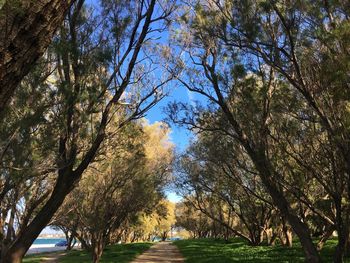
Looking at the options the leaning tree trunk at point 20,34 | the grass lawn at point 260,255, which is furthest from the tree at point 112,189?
the leaning tree trunk at point 20,34

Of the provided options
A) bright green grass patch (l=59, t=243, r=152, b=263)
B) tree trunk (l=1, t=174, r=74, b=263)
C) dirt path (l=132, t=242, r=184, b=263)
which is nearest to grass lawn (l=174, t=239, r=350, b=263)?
dirt path (l=132, t=242, r=184, b=263)

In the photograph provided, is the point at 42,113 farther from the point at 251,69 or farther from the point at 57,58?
the point at 251,69

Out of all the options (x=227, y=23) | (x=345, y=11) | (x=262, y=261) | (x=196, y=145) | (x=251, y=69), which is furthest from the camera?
(x=196, y=145)

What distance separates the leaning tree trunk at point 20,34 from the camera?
323 cm

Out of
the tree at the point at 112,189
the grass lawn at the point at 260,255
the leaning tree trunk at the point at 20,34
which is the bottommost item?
the grass lawn at the point at 260,255

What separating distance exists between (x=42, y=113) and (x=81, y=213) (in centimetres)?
1152

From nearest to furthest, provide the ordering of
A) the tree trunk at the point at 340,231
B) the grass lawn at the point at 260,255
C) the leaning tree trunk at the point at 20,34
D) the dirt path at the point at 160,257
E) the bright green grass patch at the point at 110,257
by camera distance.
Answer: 1. the leaning tree trunk at the point at 20,34
2. the tree trunk at the point at 340,231
3. the grass lawn at the point at 260,255
4. the dirt path at the point at 160,257
5. the bright green grass patch at the point at 110,257

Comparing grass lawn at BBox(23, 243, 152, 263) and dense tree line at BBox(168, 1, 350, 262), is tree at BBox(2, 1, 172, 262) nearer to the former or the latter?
dense tree line at BBox(168, 1, 350, 262)

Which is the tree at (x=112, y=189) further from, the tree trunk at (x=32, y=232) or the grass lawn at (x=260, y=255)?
the tree trunk at (x=32, y=232)

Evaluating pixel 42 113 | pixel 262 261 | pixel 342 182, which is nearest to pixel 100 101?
pixel 42 113

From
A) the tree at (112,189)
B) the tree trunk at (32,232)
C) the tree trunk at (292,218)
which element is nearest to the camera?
the tree trunk at (32,232)

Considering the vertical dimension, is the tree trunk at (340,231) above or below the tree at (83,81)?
below

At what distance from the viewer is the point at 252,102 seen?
13984 mm

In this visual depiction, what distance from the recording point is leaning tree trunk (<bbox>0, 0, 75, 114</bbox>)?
323cm
